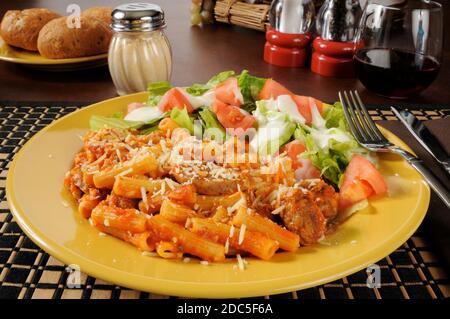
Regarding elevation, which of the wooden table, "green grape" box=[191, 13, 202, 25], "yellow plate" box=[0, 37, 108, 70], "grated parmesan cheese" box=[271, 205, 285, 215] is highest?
"grated parmesan cheese" box=[271, 205, 285, 215]

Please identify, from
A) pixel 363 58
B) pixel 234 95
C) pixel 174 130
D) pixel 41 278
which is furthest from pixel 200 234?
pixel 363 58

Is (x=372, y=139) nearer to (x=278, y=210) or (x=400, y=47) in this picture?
(x=278, y=210)

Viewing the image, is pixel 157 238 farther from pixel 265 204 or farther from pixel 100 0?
pixel 100 0

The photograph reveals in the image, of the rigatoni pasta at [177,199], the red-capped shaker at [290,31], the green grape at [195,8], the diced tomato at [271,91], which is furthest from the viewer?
the green grape at [195,8]

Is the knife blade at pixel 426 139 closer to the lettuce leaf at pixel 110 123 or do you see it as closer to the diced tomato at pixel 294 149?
the diced tomato at pixel 294 149

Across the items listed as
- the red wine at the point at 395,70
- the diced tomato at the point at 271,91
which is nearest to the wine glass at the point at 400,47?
the red wine at the point at 395,70

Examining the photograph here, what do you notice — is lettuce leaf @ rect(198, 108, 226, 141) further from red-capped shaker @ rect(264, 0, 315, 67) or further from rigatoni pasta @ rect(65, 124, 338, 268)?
red-capped shaker @ rect(264, 0, 315, 67)

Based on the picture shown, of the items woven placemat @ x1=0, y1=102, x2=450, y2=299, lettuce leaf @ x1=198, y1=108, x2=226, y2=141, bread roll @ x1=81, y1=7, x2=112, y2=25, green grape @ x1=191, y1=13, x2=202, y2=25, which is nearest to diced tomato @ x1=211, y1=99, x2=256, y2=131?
lettuce leaf @ x1=198, y1=108, x2=226, y2=141
